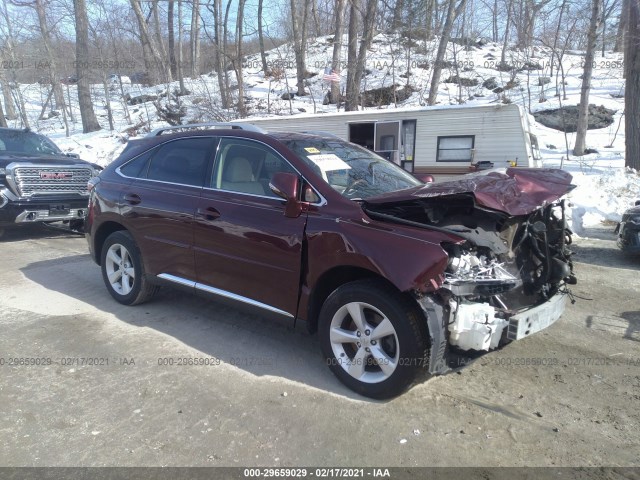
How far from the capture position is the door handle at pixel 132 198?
185 inches

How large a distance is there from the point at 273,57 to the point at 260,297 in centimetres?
3519

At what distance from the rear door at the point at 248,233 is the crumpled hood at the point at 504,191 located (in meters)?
0.77

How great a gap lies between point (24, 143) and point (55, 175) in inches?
69.8

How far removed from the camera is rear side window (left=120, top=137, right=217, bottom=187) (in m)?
4.32

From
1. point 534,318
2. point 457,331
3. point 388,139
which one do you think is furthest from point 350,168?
point 388,139

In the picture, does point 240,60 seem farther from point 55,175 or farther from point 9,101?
point 9,101

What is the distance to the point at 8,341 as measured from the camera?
4211 millimetres

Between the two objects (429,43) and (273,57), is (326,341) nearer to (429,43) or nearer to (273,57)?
(429,43)

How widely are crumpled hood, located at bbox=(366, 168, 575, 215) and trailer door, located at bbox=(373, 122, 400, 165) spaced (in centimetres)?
813

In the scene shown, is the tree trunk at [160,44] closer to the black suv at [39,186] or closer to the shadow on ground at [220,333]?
the black suv at [39,186]

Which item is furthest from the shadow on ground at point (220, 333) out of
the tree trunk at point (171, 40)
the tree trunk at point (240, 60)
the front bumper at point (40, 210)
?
the tree trunk at point (171, 40)

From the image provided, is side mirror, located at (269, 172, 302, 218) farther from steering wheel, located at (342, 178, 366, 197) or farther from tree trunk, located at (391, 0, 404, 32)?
tree trunk, located at (391, 0, 404, 32)

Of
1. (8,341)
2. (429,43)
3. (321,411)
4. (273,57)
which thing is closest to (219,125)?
(8,341)

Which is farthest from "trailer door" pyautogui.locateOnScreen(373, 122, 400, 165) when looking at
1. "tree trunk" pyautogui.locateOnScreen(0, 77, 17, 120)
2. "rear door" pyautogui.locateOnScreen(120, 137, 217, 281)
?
"tree trunk" pyautogui.locateOnScreen(0, 77, 17, 120)
